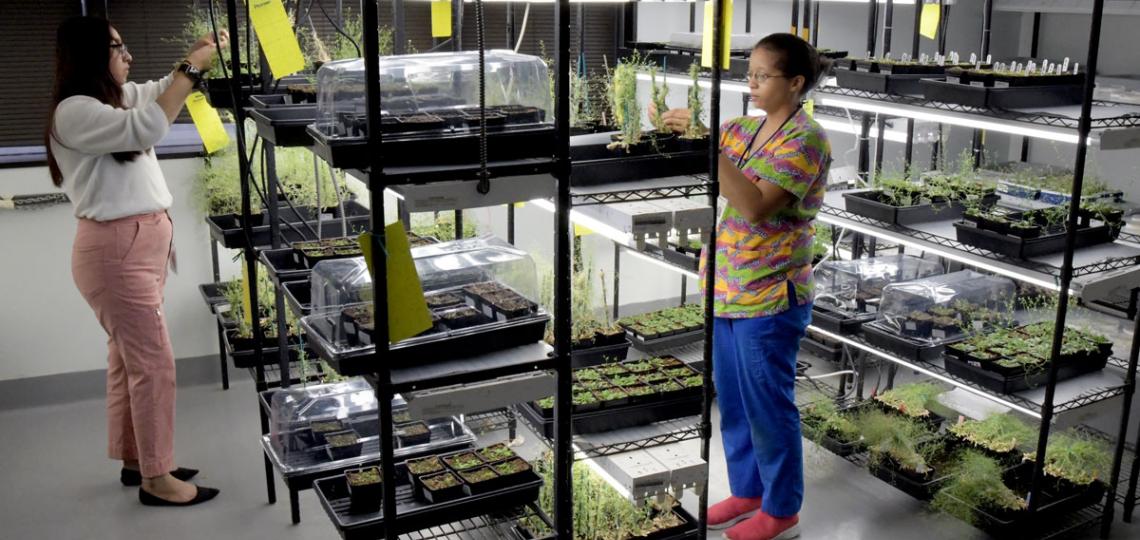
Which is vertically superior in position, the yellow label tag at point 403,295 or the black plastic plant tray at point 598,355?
the yellow label tag at point 403,295

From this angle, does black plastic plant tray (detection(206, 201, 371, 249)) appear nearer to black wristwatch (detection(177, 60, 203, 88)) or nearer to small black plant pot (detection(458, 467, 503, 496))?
black wristwatch (detection(177, 60, 203, 88))

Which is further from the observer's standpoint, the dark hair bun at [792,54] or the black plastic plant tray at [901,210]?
the black plastic plant tray at [901,210]

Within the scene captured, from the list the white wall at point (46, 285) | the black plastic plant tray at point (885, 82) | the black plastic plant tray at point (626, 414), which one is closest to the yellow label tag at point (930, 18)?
the black plastic plant tray at point (885, 82)

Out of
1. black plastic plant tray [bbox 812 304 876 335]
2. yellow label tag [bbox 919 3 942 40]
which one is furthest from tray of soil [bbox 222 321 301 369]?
yellow label tag [bbox 919 3 942 40]

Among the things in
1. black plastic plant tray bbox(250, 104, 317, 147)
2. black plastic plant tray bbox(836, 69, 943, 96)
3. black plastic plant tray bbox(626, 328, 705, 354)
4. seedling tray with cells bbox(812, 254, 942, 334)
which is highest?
black plastic plant tray bbox(836, 69, 943, 96)

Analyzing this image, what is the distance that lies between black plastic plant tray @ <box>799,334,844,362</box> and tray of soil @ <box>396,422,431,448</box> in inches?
101

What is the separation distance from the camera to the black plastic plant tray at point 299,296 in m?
2.77

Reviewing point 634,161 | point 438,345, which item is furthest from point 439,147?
point 634,161

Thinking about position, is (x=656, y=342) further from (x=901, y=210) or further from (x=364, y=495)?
(x=364, y=495)

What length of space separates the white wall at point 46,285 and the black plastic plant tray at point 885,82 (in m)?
3.12

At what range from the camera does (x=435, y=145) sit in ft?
7.16

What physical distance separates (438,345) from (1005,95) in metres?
2.37

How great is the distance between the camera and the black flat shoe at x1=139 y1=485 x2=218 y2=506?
3.87 m

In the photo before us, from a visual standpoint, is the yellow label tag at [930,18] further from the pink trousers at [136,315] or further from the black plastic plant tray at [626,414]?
the pink trousers at [136,315]
